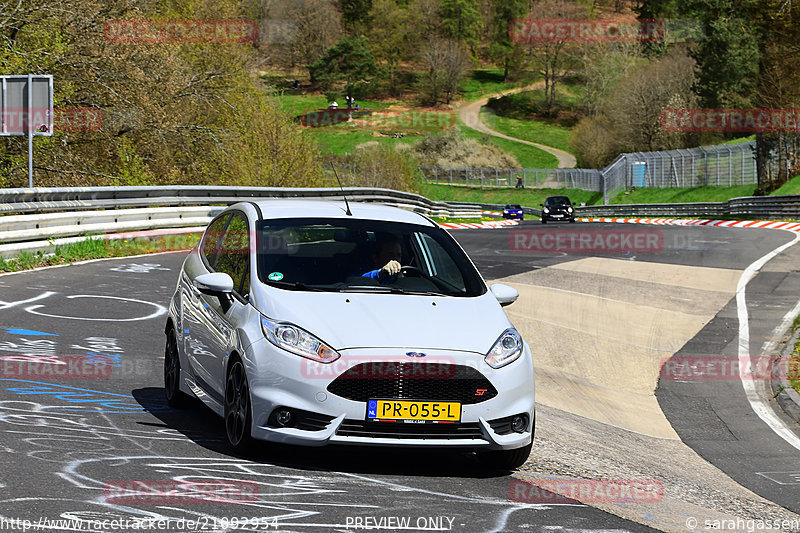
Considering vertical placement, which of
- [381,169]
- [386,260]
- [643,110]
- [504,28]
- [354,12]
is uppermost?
[354,12]

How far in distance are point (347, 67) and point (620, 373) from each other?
144m

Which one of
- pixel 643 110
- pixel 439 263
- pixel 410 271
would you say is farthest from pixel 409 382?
pixel 643 110

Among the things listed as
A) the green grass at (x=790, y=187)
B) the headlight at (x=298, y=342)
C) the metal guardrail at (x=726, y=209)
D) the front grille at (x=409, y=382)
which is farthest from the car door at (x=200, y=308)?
the green grass at (x=790, y=187)

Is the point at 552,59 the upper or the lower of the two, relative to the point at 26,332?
upper

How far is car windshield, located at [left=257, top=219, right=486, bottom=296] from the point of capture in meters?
7.30

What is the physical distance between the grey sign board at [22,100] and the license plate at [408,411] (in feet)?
48.8

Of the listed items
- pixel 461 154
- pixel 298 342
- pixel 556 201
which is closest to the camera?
pixel 298 342

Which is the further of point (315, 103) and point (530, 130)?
point (315, 103)

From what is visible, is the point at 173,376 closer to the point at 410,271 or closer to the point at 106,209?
the point at 410,271

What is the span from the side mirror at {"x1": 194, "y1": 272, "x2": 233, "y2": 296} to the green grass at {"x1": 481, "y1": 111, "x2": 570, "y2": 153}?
127 meters

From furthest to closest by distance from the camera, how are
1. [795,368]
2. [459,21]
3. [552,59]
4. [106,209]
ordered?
[459,21] < [552,59] < [106,209] < [795,368]

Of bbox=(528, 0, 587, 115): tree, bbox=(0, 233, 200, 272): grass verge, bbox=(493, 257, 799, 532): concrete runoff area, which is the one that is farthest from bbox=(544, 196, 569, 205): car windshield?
bbox=(528, 0, 587, 115): tree

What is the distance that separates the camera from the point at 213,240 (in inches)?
339

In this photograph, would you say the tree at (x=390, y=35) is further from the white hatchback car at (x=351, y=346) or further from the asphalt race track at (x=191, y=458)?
the white hatchback car at (x=351, y=346)
